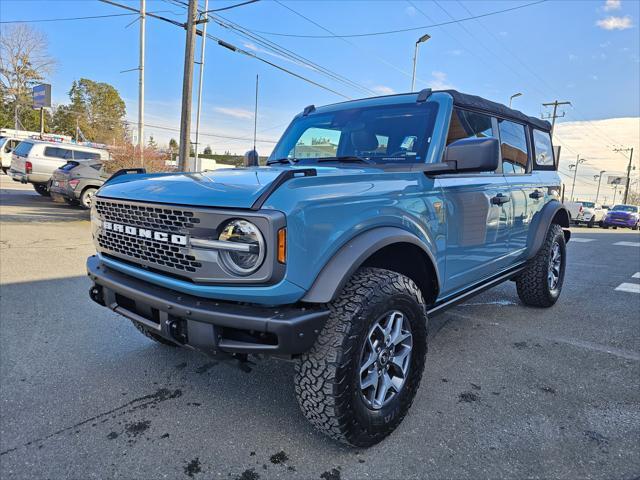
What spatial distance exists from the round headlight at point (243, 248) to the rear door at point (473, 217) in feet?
4.62

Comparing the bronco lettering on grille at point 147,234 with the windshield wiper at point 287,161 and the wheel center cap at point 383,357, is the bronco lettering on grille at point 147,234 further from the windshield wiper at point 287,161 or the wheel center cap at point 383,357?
the windshield wiper at point 287,161

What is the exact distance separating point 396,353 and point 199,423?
118 centimetres

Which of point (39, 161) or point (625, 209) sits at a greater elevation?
point (39, 161)

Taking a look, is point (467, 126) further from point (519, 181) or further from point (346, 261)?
point (346, 261)

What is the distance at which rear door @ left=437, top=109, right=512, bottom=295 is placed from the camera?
2840mm

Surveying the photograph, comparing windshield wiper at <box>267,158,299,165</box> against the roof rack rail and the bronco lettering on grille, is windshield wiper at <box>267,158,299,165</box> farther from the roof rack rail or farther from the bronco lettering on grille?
the bronco lettering on grille

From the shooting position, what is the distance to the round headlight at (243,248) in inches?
71.6

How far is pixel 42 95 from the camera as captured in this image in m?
45.0

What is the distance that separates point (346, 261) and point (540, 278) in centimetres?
329

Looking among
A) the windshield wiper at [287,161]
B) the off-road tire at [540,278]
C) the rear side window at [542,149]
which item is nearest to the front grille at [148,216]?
the windshield wiper at [287,161]

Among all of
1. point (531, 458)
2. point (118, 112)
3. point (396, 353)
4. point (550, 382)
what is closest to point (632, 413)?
point (550, 382)

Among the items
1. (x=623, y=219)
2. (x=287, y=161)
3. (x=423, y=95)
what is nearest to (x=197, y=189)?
(x=287, y=161)

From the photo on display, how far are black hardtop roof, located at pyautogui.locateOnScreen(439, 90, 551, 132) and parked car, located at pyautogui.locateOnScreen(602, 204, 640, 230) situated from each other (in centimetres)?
2799

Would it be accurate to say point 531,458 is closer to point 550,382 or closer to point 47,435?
point 550,382
